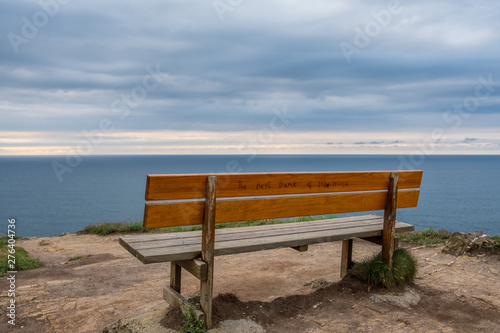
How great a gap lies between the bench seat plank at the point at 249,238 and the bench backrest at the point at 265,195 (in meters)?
0.31

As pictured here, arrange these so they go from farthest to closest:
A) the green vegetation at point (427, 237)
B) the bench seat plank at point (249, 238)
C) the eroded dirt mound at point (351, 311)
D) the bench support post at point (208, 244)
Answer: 1. the green vegetation at point (427, 237)
2. the eroded dirt mound at point (351, 311)
3. the bench seat plank at point (249, 238)
4. the bench support post at point (208, 244)

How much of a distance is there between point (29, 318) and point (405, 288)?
4805 millimetres

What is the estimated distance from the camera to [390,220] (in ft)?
17.5

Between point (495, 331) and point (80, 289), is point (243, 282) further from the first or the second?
point (495, 331)

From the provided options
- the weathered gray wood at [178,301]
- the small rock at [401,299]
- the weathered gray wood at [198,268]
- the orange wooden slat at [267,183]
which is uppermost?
the orange wooden slat at [267,183]

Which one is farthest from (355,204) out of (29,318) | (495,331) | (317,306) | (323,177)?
(29,318)

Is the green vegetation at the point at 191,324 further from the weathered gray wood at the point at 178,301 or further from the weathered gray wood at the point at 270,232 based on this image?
the weathered gray wood at the point at 270,232

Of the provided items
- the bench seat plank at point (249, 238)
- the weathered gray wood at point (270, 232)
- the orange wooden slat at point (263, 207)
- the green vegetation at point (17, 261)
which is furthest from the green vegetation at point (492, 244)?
the green vegetation at point (17, 261)

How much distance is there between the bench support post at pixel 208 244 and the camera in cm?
393

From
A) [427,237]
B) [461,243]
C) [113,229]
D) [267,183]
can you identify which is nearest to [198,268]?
[267,183]

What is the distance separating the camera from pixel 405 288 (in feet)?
17.4

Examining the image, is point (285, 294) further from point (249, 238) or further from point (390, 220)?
point (390, 220)

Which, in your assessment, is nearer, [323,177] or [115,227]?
[323,177]

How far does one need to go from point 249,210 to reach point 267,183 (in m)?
0.34
